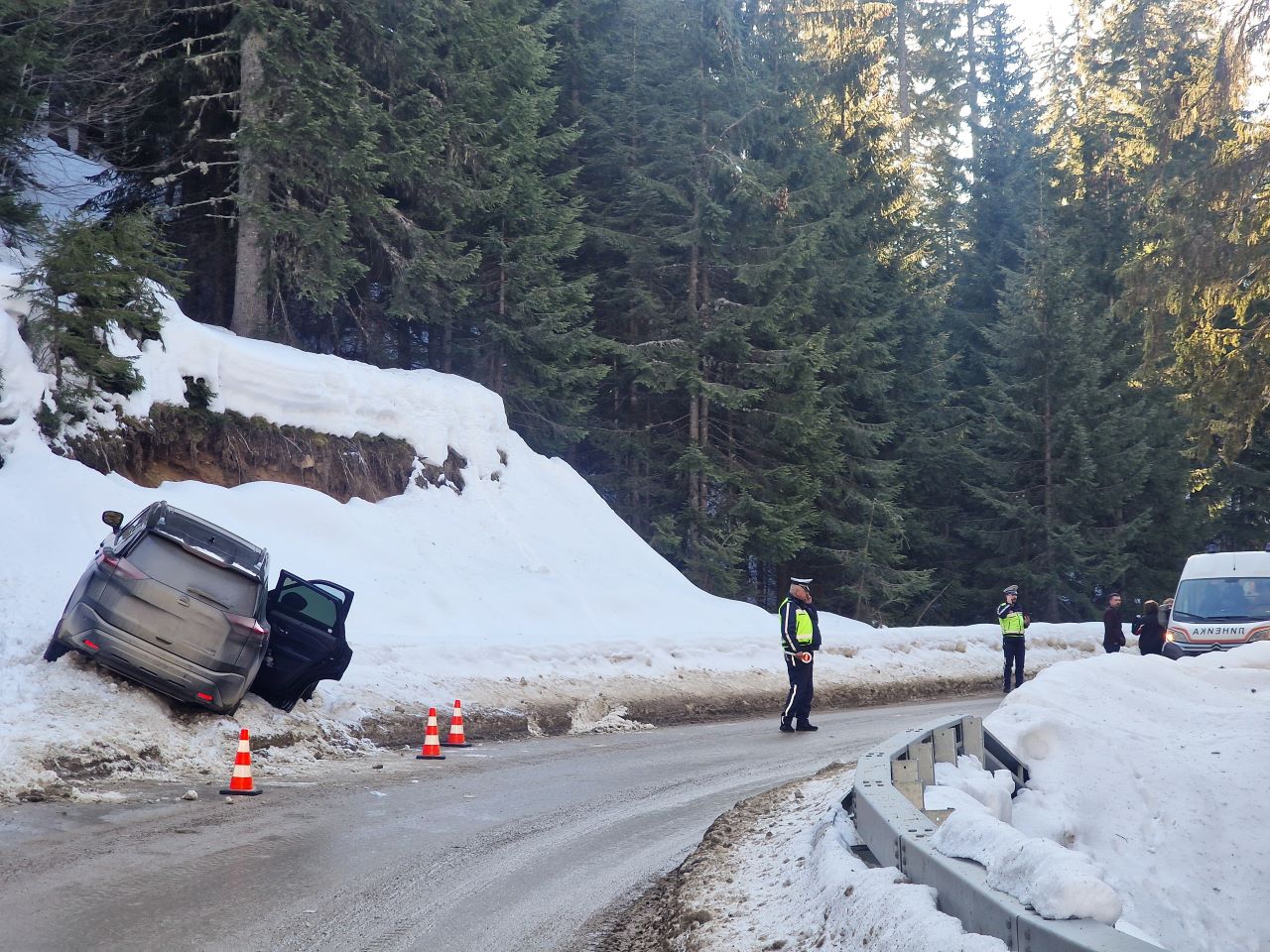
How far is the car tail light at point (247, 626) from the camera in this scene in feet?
37.3

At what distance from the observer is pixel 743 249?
109ft

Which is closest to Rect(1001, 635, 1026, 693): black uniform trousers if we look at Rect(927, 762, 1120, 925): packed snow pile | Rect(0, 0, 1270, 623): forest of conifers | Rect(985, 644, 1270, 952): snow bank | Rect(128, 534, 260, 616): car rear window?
Rect(0, 0, 1270, 623): forest of conifers

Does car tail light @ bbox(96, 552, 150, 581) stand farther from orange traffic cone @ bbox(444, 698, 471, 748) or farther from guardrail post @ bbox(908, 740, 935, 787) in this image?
A: guardrail post @ bbox(908, 740, 935, 787)

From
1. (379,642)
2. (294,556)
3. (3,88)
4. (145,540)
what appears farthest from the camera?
(3,88)

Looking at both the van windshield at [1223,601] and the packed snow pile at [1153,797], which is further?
the van windshield at [1223,601]

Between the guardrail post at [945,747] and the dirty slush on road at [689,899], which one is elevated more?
the guardrail post at [945,747]

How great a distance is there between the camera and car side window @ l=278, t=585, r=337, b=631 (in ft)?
42.1

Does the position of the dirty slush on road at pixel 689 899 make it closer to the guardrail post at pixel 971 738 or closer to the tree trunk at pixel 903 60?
the guardrail post at pixel 971 738

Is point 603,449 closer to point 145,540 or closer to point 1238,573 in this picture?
point 1238,573

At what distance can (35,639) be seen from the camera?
12.1m

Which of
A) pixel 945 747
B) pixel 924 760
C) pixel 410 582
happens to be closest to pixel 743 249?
pixel 410 582

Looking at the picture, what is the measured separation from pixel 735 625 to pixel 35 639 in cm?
1384

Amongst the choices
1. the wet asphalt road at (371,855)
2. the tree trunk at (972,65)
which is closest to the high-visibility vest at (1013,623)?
the wet asphalt road at (371,855)

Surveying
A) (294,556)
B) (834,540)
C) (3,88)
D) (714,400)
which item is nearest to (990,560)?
(834,540)
